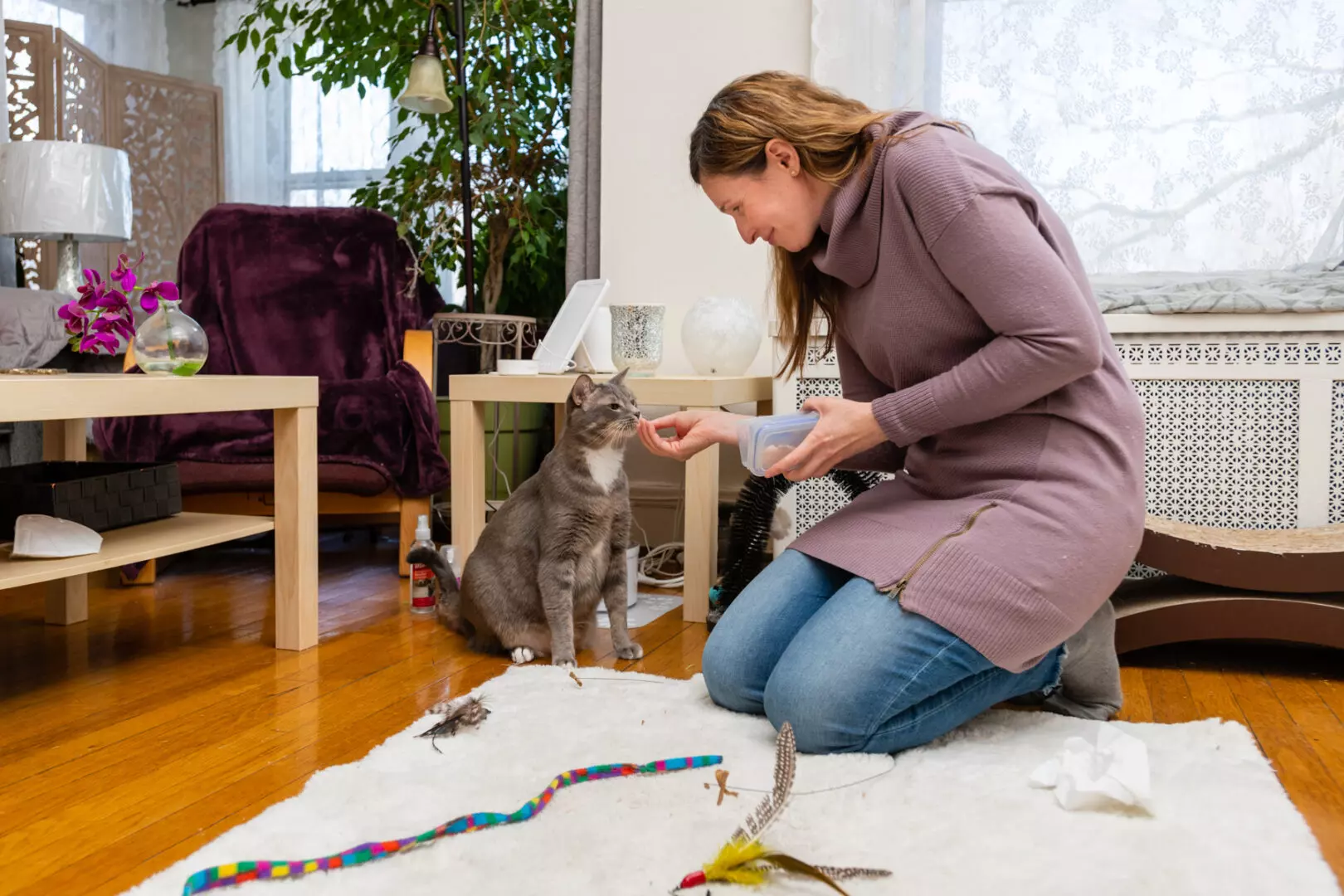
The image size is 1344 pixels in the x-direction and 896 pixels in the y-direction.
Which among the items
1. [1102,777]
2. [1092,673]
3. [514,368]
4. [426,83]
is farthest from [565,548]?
[426,83]

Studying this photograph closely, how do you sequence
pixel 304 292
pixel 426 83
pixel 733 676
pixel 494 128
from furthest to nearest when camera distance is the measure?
pixel 494 128 < pixel 304 292 < pixel 426 83 < pixel 733 676

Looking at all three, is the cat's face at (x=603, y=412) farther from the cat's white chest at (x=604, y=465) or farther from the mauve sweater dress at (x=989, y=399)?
the mauve sweater dress at (x=989, y=399)

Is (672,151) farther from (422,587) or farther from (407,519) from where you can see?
(422,587)

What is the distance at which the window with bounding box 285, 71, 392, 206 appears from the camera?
5.06m

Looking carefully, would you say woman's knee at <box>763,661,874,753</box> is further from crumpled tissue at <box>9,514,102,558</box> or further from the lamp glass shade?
the lamp glass shade

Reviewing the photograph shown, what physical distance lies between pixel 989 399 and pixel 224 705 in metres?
1.28

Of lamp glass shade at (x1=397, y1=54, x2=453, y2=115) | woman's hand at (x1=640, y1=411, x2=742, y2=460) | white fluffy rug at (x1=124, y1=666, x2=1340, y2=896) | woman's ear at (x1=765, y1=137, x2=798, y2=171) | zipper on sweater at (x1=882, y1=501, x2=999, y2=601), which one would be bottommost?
white fluffy rug at (x1=124, y1=666, x2=1340, y2=896)

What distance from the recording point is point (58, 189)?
3641mm

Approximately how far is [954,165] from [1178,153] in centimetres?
158

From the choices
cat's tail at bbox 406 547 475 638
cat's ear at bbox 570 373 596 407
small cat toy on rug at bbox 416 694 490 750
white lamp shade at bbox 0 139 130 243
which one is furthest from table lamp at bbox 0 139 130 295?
small cat toy on rug at bbox 416 694 490 750

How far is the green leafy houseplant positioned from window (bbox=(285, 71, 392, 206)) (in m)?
1.43

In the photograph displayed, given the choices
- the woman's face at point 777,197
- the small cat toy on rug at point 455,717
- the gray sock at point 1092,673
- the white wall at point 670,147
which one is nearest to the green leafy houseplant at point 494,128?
the white wall at point 670,147

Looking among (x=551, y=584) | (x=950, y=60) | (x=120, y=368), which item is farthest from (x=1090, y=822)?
(x=120, y=368)

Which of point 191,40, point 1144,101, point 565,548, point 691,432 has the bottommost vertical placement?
point 565,548
